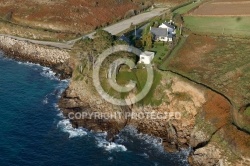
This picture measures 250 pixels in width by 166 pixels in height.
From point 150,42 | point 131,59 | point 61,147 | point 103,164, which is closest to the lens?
point 103,164

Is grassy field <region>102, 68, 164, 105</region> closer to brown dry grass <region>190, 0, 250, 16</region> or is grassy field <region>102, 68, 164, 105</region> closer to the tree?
the tree

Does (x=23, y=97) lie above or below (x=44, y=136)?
above

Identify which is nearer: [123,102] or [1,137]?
[1,137]

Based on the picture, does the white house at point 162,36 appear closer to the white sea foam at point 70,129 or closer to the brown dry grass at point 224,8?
the brown dry grass at point 224,8

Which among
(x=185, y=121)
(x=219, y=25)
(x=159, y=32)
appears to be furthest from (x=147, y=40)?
(x=219, y=25)

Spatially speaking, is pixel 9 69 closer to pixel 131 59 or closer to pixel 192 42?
pixel 131 59

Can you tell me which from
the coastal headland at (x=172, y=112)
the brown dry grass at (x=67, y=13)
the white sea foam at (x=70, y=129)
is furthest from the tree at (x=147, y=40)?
the white sea foam at (x=70, y=129)

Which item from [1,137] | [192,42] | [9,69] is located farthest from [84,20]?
[1,137]

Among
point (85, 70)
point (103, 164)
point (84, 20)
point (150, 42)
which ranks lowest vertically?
point (103, 164)
